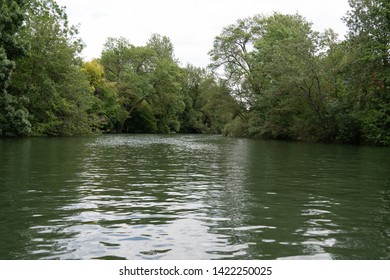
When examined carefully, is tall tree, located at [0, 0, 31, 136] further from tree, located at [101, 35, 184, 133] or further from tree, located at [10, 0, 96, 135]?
tree, located at [101, 35, 184, 133]

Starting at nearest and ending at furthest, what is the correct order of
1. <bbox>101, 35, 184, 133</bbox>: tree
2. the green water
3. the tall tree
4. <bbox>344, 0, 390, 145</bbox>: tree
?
the green water, the tall tree, <bbox>344, 0, 390, 145</bbox>: tree, <bbox>101, 35, 184, 133</bbox>: tree

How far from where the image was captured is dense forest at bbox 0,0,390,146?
125 ft

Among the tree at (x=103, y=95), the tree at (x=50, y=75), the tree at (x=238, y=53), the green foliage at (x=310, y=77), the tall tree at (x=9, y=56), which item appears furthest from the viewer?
the tree at (x=103, y=95)

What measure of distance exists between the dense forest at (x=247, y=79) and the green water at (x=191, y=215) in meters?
23.8

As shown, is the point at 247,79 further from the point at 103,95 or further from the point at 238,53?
the point at 103,95

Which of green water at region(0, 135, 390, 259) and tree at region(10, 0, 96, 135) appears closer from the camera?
green water at region(0, 135, 390, 259)

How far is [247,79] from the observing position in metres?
65.7

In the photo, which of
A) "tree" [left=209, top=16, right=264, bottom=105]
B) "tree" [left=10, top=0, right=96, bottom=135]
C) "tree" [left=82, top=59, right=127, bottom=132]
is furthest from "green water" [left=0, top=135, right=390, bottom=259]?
"tree" [left=82, top=59, right=127, bottom=132]

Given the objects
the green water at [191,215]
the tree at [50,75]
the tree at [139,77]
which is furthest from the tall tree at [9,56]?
the tree at [139,77]

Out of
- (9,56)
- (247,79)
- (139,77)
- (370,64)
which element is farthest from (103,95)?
(370,64)

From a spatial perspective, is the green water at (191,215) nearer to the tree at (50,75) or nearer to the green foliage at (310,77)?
the green foliage at (310,77)

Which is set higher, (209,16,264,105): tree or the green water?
(209,16,264,105): tree

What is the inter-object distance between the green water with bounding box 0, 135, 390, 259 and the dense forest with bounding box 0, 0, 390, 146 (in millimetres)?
23832

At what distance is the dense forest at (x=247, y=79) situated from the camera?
38219 mm
